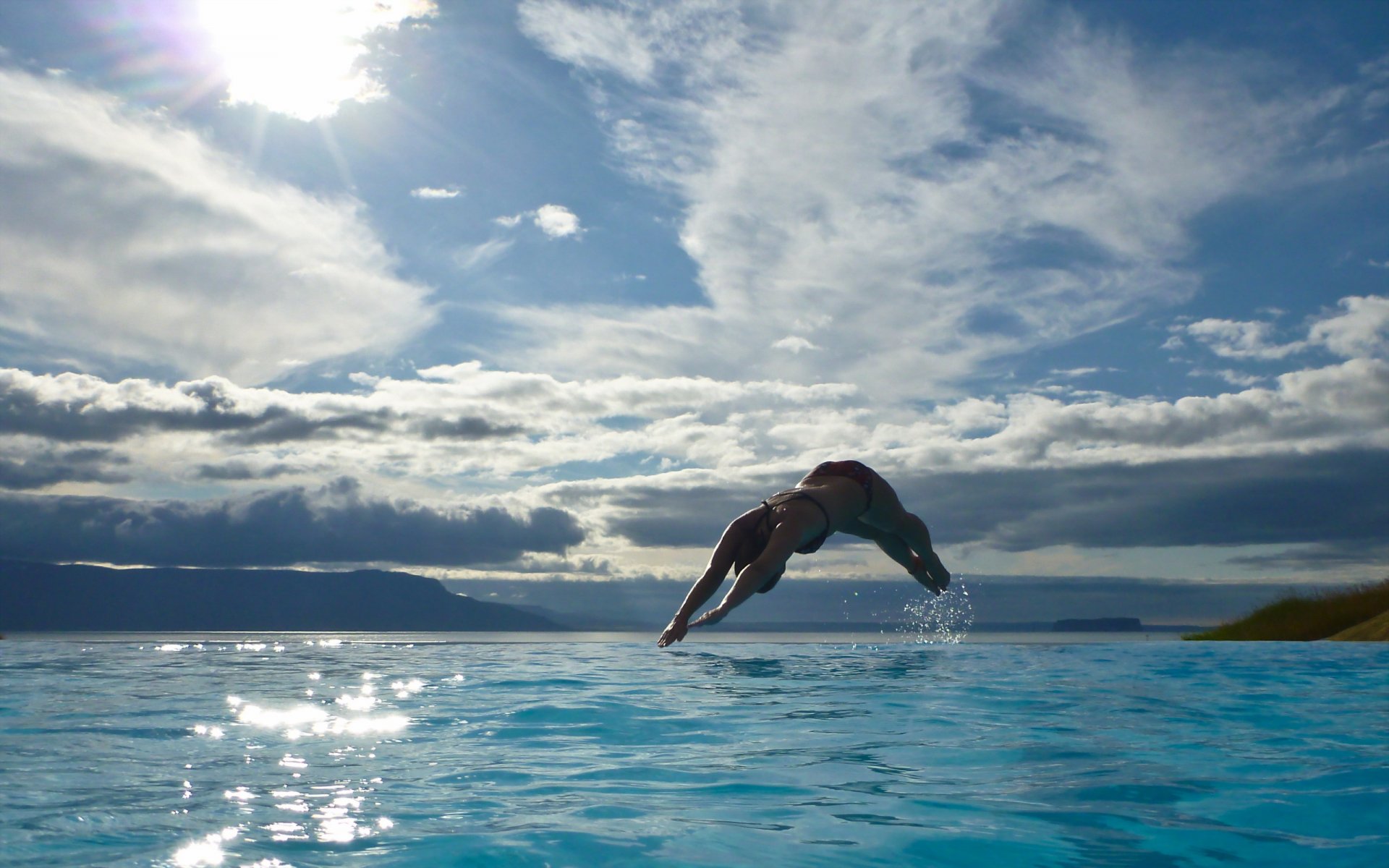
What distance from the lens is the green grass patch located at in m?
21.4

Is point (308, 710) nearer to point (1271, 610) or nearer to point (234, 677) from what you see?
point (234, 677)

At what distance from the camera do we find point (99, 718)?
731cm

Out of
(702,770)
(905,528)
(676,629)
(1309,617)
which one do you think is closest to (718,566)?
(676,629)

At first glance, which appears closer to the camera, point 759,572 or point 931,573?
point 759,572

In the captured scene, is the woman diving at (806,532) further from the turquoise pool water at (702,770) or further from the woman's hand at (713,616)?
the turquoise pool water at (702,770)

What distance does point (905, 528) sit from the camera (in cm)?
1369

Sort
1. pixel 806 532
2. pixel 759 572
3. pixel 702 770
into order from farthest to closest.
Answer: pixel 806 532, pixel 759 572, pixel 702 770

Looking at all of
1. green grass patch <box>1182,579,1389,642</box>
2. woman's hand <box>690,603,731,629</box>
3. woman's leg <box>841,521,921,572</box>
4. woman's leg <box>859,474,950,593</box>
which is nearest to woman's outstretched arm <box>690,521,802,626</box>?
woman's hand <box>690,603,731,629</box>

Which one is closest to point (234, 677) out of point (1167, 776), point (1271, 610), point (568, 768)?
point (568, 768)

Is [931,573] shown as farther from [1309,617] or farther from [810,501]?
[1309,617]

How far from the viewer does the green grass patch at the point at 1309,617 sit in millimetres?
21422

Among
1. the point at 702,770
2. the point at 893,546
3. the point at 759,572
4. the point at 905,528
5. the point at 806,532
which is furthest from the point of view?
the point at 893,546

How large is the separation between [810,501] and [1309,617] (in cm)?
1855

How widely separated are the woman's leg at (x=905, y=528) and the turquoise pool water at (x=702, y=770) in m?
3.42
